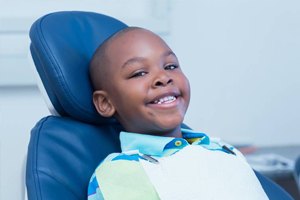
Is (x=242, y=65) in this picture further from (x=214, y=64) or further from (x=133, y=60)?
(x=133, y=60)

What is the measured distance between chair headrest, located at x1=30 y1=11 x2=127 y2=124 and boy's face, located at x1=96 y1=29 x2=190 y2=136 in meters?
0.06

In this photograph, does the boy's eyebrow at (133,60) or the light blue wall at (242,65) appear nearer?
the boy's eyebrow at (133,60)

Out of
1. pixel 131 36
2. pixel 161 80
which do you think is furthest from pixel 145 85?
pixel 131 36

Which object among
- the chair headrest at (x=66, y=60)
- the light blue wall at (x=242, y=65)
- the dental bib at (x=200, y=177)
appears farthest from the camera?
the light blue wall at (x=242, y=65)

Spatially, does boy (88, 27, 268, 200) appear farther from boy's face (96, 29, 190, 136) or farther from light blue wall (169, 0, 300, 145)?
light blue wall (169, 0, 300, 145)

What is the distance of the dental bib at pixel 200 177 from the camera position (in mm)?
956

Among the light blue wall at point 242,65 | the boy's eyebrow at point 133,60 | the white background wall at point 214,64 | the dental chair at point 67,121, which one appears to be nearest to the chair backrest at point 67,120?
the dental chair at point 67,121

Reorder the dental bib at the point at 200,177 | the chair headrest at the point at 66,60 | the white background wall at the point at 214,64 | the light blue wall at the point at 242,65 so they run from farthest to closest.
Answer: the light blue wall at the point at 242,65 < the white background wall at the point at 214,64 < the chair headrest at the point at 66,60 < the dental bib at the point at 200,177

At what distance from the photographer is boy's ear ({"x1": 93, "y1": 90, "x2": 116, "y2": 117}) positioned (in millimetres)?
1118

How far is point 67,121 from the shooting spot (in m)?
1.12

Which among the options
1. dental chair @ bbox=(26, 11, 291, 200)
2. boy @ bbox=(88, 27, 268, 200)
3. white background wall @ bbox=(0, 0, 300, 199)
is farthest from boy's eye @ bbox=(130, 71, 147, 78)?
white background wall @ bbox=(0, 0, 300, 199)

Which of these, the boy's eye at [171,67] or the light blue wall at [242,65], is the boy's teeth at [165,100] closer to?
the boy's eye at [171,67]

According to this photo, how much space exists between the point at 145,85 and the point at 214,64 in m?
0.85

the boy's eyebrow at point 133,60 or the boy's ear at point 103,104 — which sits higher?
the boy's eyebrow at point 133,60
